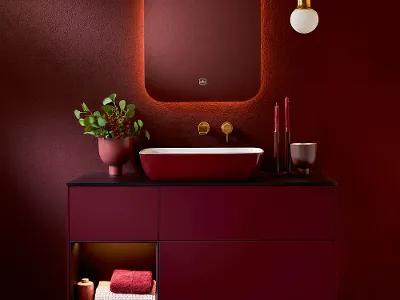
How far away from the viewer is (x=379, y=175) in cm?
269

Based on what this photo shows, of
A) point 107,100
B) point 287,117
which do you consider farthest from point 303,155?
point 107,100

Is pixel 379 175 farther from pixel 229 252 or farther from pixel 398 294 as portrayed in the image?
pixel 229 252

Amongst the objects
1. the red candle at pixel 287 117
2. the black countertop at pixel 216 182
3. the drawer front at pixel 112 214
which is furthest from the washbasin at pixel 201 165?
the red candle at pixel 287 117

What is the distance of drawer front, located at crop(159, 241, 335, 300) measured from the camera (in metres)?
2.22

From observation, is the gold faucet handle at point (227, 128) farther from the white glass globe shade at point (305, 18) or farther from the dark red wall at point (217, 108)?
the white glass globe shade at point (305, 18)

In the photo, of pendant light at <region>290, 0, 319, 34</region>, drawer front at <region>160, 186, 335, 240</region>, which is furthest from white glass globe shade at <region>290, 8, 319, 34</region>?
drawer front at <region>160, 186, 335, 240</region>

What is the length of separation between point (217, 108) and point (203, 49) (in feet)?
1.11

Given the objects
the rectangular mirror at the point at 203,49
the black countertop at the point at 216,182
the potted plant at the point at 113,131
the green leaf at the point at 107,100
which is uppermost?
the rectangular mirror at the point at 203,49

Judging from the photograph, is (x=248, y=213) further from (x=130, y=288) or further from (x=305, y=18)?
(x=305, y=18)

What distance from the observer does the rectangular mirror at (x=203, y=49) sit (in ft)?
8.68

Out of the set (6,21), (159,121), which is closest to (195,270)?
(159,121)

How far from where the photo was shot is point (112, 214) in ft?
7.32

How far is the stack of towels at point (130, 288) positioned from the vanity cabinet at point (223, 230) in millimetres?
122

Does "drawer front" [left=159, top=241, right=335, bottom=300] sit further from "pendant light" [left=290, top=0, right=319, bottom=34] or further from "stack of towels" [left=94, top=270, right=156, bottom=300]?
"pendant light" [left=290, top=0, right=319, bottom=34]
